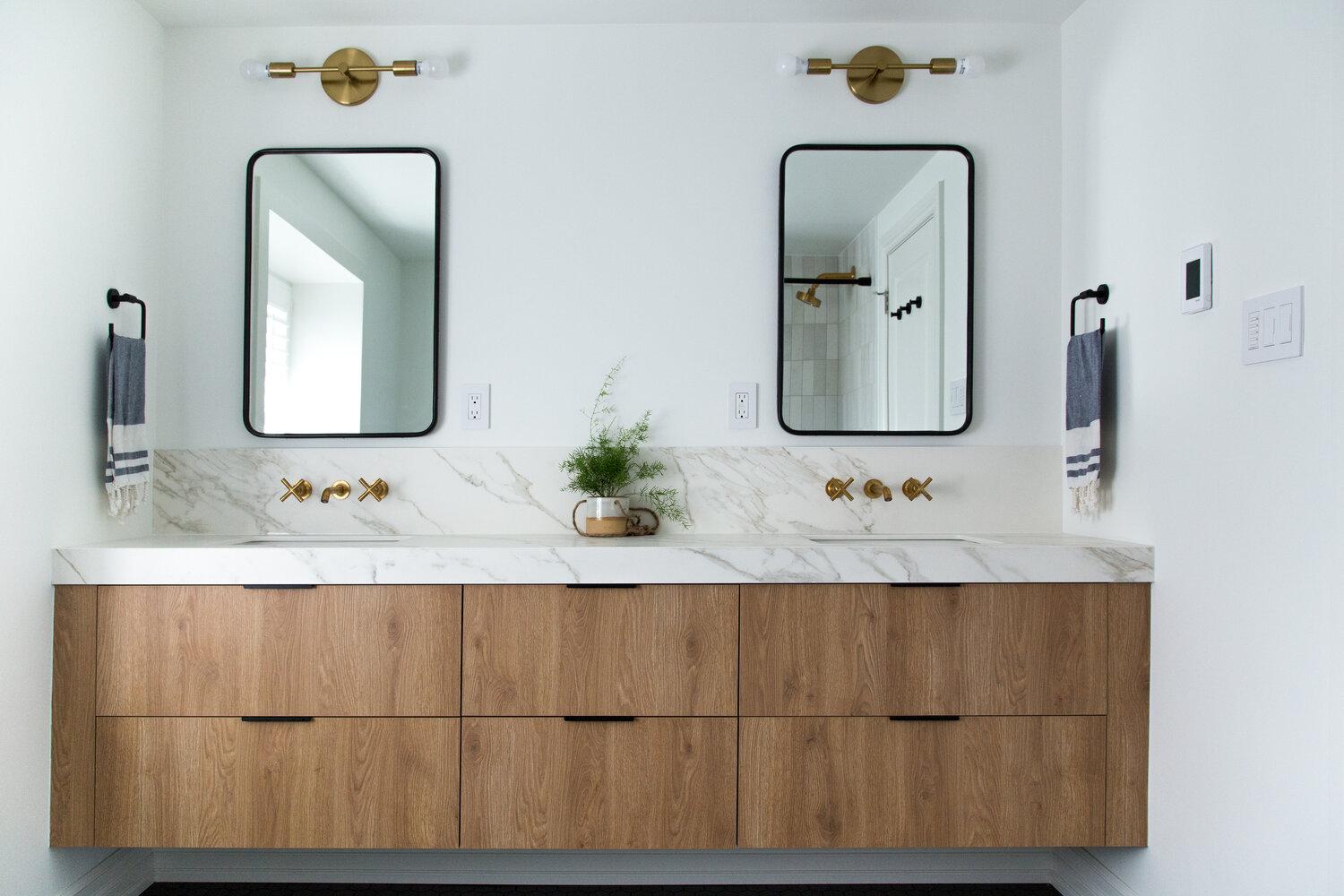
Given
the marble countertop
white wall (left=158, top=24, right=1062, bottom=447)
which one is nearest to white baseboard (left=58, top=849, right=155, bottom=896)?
the marble countertop

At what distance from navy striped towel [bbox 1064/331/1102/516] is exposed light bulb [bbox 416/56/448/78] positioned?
5.87 ft

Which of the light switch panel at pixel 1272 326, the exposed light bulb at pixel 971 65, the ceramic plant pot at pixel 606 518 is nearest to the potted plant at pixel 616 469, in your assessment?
the ceramic plant pot at pixel 606 518

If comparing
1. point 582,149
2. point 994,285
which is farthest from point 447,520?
point 994,285

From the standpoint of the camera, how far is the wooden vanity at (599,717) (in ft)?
5.95

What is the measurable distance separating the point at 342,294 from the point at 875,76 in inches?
62.0

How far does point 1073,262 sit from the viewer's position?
2256mm

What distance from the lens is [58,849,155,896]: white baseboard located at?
6.35ft

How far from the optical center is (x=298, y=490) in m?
2.22

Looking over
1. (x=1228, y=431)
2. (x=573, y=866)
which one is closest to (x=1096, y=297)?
(x=1228, y=431)

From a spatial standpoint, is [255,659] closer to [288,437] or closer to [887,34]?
[288,437]

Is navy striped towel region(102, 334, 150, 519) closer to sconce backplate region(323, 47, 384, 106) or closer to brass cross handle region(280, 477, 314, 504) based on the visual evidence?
brass cross handle region(280, 477, 314, 504)

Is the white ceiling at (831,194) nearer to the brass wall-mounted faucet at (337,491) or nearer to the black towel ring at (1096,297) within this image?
the black towel ring at (1096,297)

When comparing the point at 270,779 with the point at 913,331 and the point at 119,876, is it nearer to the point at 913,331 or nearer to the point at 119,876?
the point at 119,876

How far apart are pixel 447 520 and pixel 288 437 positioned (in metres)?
0.49
